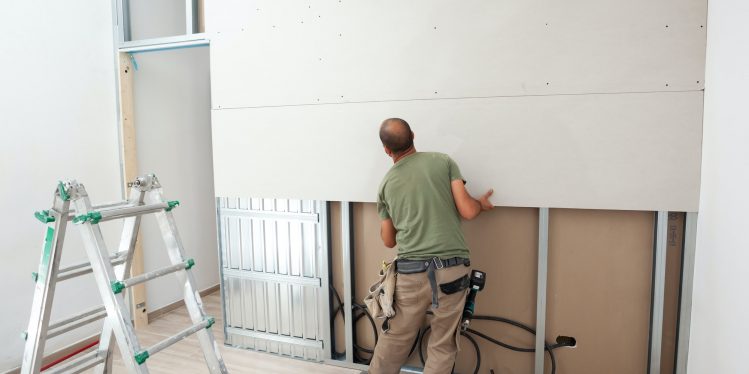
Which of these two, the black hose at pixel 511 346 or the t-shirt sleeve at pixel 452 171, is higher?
the t-shirt sleeve at pixel 452 171

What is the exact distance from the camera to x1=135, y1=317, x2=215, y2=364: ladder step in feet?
5.44

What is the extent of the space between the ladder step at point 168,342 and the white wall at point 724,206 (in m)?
2.07

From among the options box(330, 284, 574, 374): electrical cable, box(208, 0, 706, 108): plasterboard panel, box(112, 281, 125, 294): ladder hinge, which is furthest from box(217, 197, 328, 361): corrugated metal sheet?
box(112, 281, 125, 294): ladder hinge

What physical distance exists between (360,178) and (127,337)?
1422 mm

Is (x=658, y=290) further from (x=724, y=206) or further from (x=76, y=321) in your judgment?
(x=76, y=321)

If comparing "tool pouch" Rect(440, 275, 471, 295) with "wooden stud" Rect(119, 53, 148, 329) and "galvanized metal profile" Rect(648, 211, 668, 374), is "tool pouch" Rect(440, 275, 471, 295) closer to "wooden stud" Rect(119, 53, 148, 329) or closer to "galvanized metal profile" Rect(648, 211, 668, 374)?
"galvanized metal profile" Rect(648, 211, 668, 374)

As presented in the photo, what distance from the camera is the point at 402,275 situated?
2.16 m

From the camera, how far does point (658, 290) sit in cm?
217

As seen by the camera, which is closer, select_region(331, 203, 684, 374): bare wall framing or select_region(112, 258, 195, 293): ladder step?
select_region(112, 258, 195, 293): ladder step

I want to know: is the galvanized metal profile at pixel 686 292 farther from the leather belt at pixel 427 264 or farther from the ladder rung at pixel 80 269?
the ladder rung at pixel 80 269

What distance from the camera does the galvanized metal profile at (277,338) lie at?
2.86 metres

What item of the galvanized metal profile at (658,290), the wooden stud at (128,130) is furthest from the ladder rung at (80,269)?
the galvanized metal profile at (658,290)

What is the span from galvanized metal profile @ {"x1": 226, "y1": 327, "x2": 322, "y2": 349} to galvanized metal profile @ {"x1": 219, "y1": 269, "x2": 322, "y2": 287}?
39cm

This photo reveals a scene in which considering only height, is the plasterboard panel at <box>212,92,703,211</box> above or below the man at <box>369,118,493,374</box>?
above
